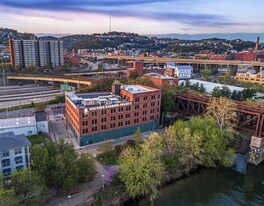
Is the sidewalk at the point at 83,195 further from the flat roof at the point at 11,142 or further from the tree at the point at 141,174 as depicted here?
the flat roof at the point at 11,142

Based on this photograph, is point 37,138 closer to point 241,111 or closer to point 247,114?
point 241,111

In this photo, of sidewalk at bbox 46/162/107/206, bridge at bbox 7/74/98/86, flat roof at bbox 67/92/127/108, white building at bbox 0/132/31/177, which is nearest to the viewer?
sidewalk at bbox 46/162/107/206

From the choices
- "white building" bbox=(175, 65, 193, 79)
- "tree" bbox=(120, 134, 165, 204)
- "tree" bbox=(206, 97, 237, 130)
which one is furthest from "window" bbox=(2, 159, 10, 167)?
"white building" bbox=(175, 65, 193, 79)

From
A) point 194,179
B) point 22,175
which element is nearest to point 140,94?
point 194,179

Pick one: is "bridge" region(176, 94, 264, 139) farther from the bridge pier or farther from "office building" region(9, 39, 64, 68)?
"office building" region(9, 39, 64, 68)

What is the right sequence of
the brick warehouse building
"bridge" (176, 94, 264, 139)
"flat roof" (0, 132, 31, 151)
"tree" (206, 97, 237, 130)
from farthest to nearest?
1. the brick warehouse building
2. "tree" (206, 97, 237, 130)
3. "bridge" (176, 94, 264, 139)
4. "flat roof" (0, 132, 31, 151)

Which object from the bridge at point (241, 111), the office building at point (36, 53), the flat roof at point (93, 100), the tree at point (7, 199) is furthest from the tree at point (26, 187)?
the office building at point (36, 53)
